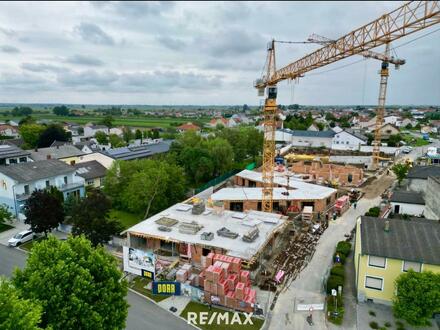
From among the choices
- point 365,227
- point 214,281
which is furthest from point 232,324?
point 365,227

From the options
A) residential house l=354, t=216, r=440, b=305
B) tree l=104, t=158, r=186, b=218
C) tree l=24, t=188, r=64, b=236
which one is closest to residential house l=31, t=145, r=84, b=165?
tree l=104, t=158, r=186, b=218

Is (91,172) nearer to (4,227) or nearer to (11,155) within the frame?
(4,227)

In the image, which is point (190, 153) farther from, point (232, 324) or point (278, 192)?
point (232, 324)

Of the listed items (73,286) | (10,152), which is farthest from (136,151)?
(73,286)

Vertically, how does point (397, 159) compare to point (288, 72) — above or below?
below

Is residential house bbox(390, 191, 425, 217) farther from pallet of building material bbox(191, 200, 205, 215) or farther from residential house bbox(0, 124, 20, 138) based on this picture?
residential house bbox(0, 124, 20, 138)

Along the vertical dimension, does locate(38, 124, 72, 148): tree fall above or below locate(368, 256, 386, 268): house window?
above
